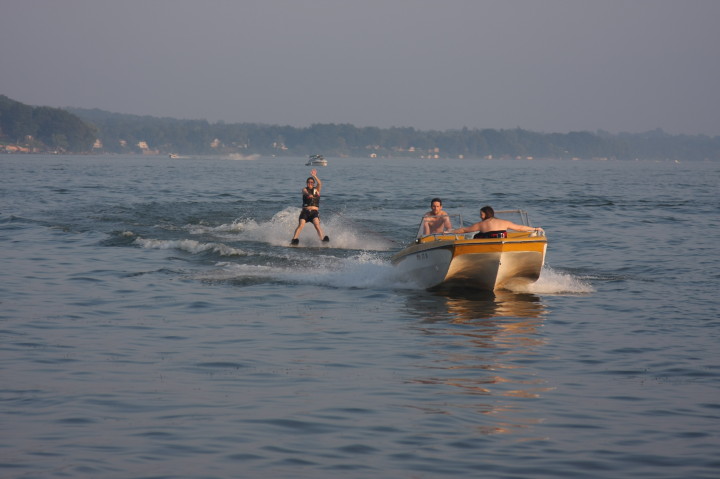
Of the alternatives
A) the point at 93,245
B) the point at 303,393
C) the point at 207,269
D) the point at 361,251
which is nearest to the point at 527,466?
the point at 303,393

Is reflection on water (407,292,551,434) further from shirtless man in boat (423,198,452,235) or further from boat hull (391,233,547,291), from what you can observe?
shirtless man in boat (423,198,452,235)

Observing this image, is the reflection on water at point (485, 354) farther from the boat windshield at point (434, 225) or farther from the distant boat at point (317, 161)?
the distant boat at point (317, 161)

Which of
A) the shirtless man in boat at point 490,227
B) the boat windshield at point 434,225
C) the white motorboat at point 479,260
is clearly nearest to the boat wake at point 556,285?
the white motorboat at point 479,260

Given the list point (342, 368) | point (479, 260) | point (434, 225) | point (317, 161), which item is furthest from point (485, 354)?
point (317, 161)

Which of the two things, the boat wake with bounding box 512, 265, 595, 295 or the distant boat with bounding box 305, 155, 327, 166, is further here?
the distant boat with bounding box 305, 155, 327, 166

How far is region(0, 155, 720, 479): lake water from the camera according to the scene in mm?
8133

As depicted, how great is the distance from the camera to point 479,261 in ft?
57.7

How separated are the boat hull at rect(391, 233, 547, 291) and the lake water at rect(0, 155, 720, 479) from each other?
1.17 ft

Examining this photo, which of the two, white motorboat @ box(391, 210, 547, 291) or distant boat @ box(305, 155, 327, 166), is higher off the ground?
distant boat @ box(305, 155, 327, 166)

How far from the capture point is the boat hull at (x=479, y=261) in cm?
1739

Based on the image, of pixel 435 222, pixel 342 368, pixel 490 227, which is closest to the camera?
pixel 342 368

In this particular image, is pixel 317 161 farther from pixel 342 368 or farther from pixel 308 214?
pixel 342 368

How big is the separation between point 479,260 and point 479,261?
0.12 ft

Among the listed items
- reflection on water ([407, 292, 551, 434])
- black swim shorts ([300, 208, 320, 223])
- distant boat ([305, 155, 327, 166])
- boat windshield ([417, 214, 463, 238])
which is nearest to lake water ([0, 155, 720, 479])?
reflection on water ([407, 292, 551, 434])
